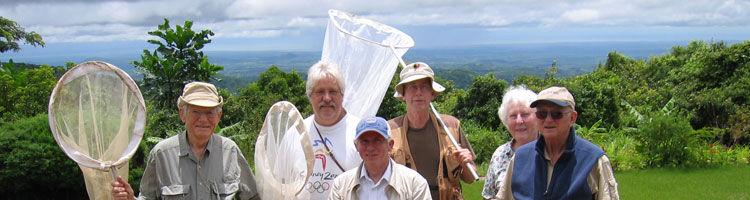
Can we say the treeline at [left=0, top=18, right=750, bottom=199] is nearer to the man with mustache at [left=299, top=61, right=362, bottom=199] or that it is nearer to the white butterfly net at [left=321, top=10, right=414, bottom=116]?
the white butterfly net at [left=321, top=10, right=414, bottom=116]

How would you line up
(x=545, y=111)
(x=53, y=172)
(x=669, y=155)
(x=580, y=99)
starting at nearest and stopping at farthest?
(x=545, y=111)
(x=53, y=172)
(x=669, y=155)
(x=580, y=99)

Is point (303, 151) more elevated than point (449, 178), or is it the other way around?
point (303, 151)

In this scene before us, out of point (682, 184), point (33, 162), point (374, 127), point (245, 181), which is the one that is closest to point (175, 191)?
point (245, 181)

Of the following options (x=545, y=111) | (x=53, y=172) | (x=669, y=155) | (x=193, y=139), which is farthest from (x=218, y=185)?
(x=669, y=155)

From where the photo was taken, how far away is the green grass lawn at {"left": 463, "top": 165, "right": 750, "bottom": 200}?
30.6ft

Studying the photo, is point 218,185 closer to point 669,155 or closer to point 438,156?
point 438,156

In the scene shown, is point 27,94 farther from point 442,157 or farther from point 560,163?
point 560,163

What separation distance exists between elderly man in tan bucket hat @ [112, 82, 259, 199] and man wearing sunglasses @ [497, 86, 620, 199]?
6.35 feet

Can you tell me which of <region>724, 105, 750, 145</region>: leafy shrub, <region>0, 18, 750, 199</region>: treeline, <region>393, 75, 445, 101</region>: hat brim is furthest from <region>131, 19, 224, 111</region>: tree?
<region>724, 105, 750, 145</region>: leafy shrub

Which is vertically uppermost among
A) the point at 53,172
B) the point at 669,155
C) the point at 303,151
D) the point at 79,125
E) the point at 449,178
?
the point at 79,125

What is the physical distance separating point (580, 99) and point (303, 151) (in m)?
12.7

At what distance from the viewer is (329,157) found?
4211 millimetres

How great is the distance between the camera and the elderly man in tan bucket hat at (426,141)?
4305mm

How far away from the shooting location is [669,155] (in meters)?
11.2
